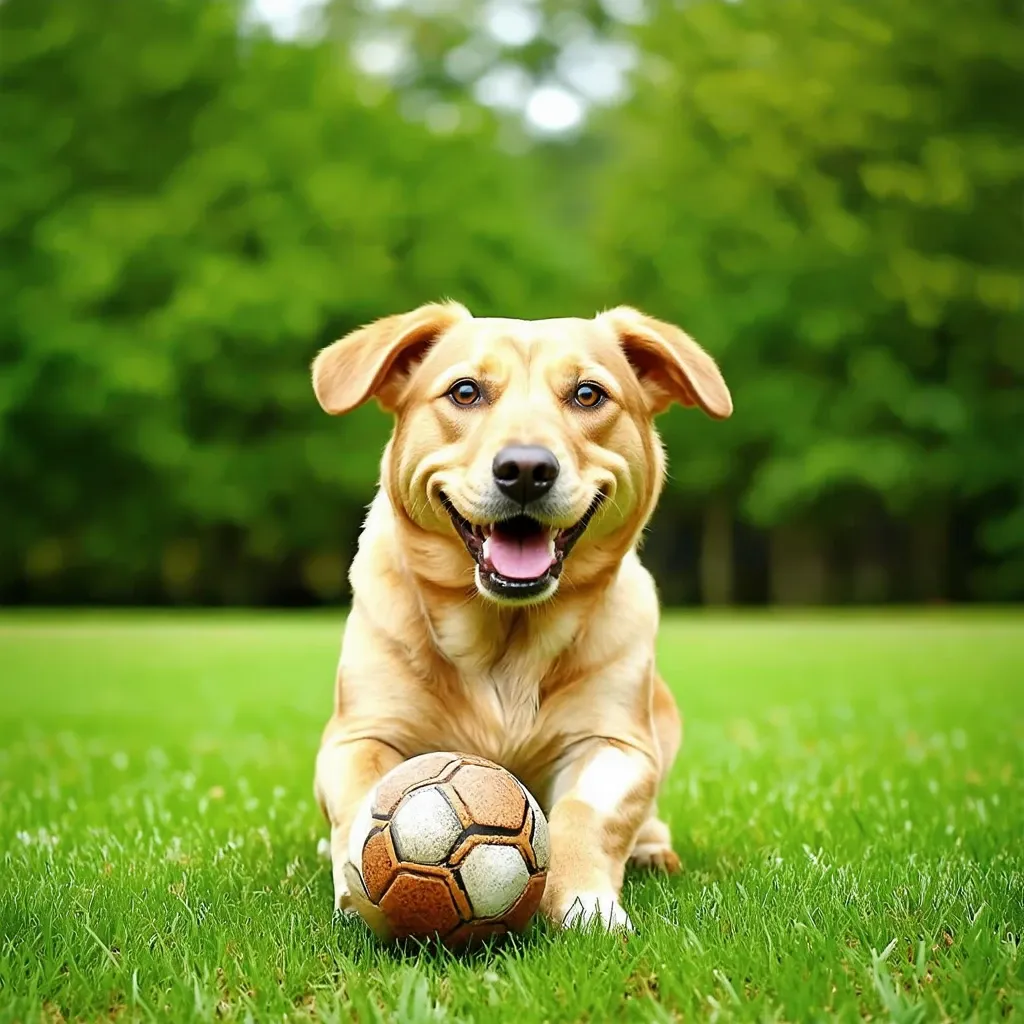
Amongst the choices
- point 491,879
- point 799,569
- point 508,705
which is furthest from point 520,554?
point 799,569

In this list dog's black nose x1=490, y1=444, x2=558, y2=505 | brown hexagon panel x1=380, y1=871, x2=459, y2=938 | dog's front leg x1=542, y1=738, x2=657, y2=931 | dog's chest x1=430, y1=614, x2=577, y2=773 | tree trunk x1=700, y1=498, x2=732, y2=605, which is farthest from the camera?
tree trunk x1=700, y1=498, x2=732, y2=605

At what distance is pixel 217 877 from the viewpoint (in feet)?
13.5

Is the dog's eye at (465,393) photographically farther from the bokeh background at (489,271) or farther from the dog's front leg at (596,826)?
the bokeh background at (489,271)

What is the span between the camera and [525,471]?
12.5 feet

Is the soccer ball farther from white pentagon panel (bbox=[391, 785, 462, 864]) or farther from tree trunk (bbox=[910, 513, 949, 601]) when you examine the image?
tree trunk (bbox=[910, 513, 949, 601])

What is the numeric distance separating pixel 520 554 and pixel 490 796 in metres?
0.86

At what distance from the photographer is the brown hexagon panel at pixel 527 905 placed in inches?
133

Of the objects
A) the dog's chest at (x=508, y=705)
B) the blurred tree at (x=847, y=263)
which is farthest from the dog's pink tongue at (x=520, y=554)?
the blurred tree at (x=847, y=263)

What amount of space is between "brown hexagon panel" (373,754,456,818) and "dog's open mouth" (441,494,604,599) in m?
0.61

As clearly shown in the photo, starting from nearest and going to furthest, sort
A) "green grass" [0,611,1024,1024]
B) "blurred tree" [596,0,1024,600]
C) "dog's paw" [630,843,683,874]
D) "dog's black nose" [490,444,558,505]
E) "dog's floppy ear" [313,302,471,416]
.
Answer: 1. "green grass" [0,611,1024,1024]
2. "dog's black nose" [490,444,558,505]
3. "dog's floppy ear" [313,302,471,416]
4. "dog's paw" [630,843,683,874]
5. "blurred tree" [596,0,1024,600]

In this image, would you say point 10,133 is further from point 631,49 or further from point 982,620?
point 982,620

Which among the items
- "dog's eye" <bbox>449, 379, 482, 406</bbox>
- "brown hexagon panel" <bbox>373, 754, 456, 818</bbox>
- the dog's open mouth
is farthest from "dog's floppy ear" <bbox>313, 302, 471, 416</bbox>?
"brown hexagon panel" <bbox>373, 754, 456, 818</bbox>

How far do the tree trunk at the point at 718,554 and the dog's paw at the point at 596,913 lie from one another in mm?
28731

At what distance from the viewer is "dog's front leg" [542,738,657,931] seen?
3646mm
